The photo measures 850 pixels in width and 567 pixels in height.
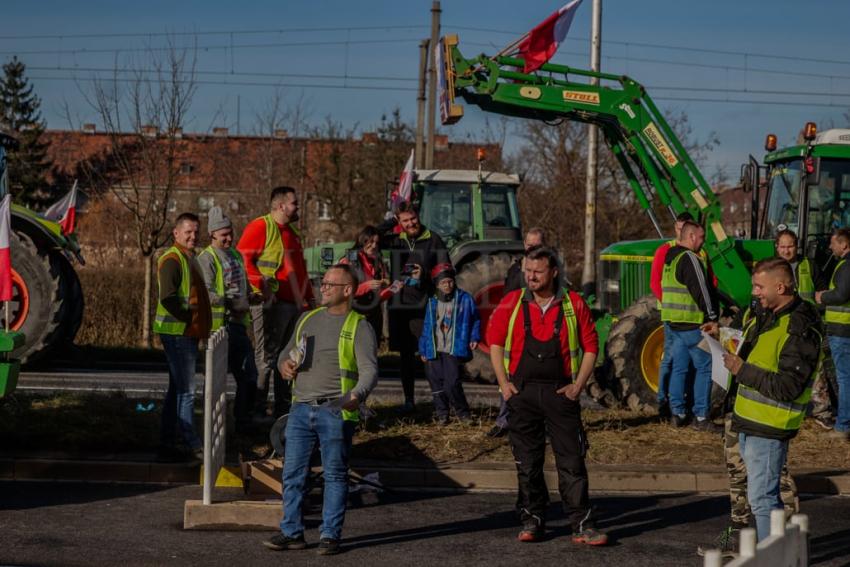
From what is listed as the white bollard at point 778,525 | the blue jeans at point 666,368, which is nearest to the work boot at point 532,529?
the white bollard at point 778,525

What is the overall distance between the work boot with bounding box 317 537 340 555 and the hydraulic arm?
7.03m

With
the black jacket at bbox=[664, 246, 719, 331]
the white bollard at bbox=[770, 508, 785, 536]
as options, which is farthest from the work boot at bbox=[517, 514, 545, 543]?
the black jacket at bbox=[664, 246, 719, 331]

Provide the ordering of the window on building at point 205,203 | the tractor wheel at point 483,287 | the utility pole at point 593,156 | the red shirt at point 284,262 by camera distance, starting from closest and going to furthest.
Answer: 1. the red shirt at point 284,262
2. the tractor wheel at point 483,287
3. the utility pole at point 593,156
4. the window on building at point 205,203

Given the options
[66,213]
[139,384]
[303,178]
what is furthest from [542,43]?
[303,178]

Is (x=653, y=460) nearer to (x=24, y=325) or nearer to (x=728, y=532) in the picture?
(x=728, y=532)

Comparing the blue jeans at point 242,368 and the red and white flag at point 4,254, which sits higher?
the red and white flag at point 4,254

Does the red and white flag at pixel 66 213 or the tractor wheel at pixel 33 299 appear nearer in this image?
the tractor wheel at pixel 33 299

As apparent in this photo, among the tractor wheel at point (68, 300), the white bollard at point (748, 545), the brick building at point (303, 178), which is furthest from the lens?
the brick building at point (303, 178)

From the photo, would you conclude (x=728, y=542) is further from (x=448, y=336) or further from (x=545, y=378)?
(x=448, y=336)

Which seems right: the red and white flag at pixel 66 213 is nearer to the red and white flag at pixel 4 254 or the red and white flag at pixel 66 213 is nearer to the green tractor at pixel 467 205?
the green tractor at pixel 467 205

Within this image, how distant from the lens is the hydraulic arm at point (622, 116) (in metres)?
13.3

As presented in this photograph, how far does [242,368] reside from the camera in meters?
10.3

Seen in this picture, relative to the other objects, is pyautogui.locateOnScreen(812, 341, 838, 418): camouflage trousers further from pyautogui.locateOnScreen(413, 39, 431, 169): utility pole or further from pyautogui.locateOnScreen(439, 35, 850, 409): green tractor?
pyautogui.locateOnScreen(413, 39, 431, 169): utility pole

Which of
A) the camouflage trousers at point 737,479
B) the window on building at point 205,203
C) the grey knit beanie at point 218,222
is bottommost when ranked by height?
the camouflage trousers at point 737,479
